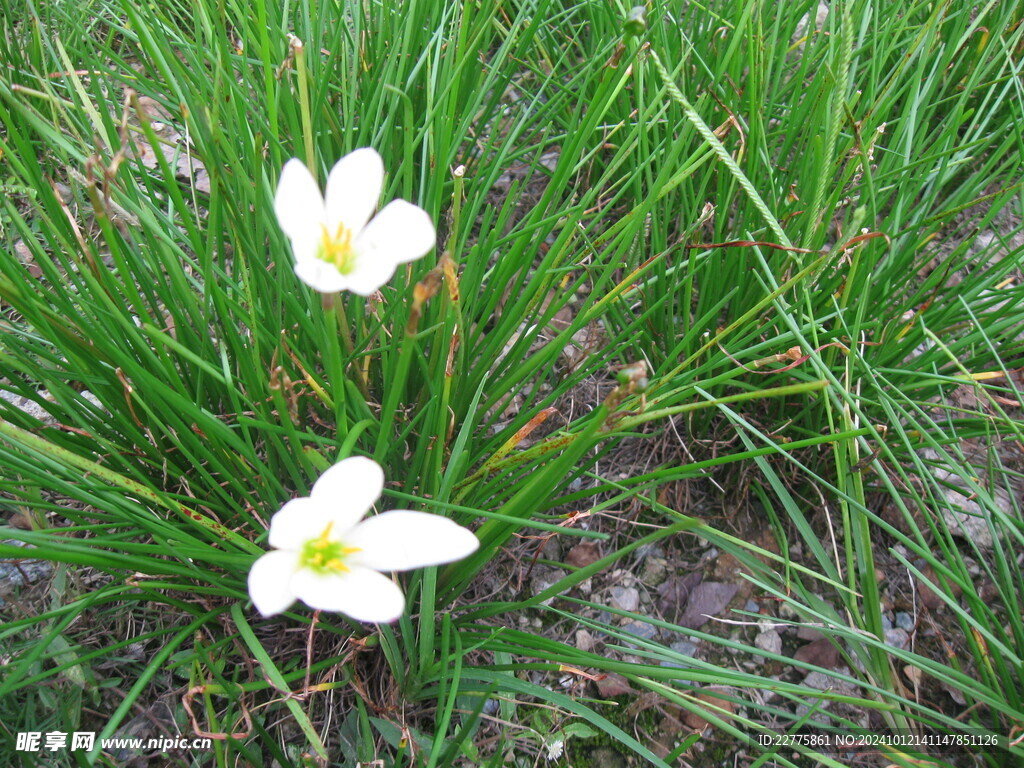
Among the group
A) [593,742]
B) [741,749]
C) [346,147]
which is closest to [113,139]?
[346,147]

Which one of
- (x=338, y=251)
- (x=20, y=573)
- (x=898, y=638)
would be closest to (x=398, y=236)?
(x=338, y=251)

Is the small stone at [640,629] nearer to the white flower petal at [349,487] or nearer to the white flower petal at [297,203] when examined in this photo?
the white flower petal at [349,487]

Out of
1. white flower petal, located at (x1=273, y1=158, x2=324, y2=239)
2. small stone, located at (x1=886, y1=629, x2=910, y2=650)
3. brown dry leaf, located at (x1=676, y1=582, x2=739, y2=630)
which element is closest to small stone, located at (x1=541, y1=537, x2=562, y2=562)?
brown dry leaf, located at (x1=676, y1=582, x2=739, y2=630)

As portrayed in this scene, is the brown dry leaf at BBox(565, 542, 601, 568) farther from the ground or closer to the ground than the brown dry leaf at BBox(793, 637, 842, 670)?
farther from the ground

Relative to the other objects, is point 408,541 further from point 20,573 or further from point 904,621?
point 904,621

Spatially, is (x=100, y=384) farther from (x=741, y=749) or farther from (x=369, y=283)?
(x=741, y=749)

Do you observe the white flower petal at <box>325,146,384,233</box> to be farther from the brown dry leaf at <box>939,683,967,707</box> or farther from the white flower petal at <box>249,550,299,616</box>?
the brown dry leaf at <box>939,683,967,707</box>
